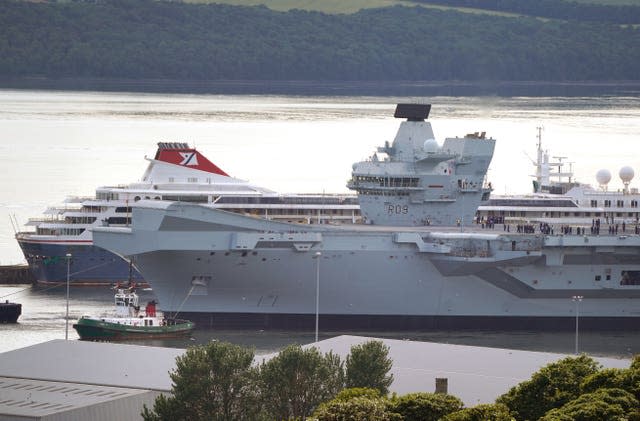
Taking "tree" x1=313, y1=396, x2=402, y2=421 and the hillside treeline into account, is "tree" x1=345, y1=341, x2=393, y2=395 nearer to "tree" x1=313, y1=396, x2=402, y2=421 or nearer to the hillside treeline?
"tree" x1=313, y1=396, x2=402, y2=421

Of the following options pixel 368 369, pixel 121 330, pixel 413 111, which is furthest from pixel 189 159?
pixel 368 369

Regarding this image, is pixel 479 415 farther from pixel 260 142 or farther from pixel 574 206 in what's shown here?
pixel 260 142

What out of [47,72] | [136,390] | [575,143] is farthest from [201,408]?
[47,72]

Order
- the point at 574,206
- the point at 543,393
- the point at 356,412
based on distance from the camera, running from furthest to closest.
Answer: the point at 574,206 → the point at 543,393 → the point at 356,412

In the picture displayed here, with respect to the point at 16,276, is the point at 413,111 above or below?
above

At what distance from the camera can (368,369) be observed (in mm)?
34219

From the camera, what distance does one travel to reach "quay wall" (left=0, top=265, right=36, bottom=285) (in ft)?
201

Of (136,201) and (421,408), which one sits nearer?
(421,408)

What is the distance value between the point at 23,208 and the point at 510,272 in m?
34.4

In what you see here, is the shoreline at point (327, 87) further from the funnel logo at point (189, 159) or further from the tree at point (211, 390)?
the tree at point (211, 390)

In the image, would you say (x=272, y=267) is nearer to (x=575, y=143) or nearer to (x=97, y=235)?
(x=97, y=235)

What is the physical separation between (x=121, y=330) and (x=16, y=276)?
45.2 feet

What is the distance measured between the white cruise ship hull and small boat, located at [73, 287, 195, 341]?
1098mm

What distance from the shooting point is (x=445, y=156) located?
2096 inches
